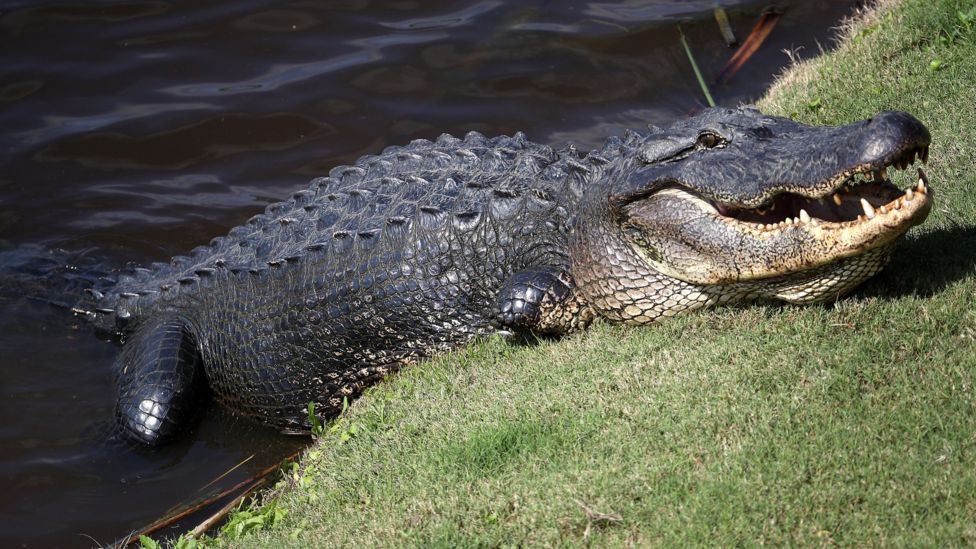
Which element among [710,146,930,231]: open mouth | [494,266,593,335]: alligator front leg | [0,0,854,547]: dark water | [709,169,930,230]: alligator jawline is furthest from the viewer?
[0,0,854,547]: dark water

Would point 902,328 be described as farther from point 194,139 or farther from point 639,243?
point 194,139

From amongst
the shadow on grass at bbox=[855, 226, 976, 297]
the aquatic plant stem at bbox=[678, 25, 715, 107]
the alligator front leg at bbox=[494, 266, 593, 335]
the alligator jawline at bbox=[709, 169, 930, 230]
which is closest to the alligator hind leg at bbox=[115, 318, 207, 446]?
the alligator front leg at bbox=[494, 266, 593, 335]

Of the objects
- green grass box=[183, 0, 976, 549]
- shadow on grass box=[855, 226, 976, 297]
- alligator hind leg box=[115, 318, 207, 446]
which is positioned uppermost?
shadow on grass box=[855, 226, 976, 297]

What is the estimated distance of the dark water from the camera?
7.44 metres

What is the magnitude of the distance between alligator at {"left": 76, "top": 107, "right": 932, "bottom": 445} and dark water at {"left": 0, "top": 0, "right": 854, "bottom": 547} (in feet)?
3.48

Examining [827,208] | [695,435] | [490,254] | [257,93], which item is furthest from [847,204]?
[257,93]

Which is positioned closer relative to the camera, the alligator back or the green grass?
the green grass

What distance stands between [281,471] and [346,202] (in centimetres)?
151

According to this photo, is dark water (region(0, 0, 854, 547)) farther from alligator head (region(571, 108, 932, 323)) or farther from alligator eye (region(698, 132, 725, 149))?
alligator eye (region(698, 132, 725, 149))

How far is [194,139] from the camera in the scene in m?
8.20

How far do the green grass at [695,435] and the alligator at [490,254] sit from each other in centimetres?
22

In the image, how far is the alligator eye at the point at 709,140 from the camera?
12.8 feet

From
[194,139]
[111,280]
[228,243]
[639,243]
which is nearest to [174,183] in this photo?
[194,139]

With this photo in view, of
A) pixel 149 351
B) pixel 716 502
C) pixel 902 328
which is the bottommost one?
pixel 149 351
